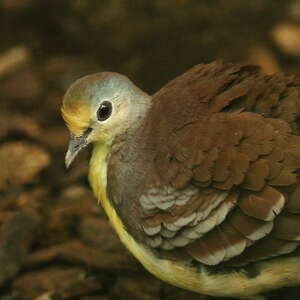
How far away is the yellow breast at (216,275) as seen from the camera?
314cm

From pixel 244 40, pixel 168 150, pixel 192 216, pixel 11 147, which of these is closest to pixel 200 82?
pixel 168 150

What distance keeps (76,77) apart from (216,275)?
2726 millimetres

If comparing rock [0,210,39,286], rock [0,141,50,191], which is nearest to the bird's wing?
rock [0,210,39,286]

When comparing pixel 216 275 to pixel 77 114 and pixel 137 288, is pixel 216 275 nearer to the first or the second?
pixel 137 288

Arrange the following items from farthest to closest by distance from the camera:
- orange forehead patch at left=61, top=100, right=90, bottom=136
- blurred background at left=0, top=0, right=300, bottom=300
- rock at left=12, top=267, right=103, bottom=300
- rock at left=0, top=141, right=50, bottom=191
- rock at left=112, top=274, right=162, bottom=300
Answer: rock at left=0, top=141, right=50, bottom=191
blurred background at left=0, top=0, right=300, bottom=300
rock at left=12, top=267, right=103, bottom=300
rock at left=112, top=274, right=162, bottom=300
orange forehead patch at left=61, top=100, right=90, bottom=136

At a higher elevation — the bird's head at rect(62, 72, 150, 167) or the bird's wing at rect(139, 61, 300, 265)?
the bird's head at rect(62, 72, 150, 167)

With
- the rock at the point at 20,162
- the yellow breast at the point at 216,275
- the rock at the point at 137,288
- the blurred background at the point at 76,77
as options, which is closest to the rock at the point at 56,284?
the blurred background at the point at 76,77

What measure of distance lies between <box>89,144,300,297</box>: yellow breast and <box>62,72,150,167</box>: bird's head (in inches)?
8.7

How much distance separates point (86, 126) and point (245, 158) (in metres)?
0.79

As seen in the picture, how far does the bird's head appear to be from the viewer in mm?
3340

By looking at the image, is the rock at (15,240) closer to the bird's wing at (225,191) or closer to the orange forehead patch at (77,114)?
the orange forehead patch at (77,114)

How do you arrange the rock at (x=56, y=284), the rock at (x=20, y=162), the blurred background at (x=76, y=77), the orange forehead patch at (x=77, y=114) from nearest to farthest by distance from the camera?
1. the orange forehead patch at (x=77, y=114)
2. the rock at (x=56, y=284)
3. the blurred background at (x=76, y=77)
4. the rock at (x=20, y=162)

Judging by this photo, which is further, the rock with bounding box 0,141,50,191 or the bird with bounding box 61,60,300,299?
the rock with bounding box 0,141,50,191

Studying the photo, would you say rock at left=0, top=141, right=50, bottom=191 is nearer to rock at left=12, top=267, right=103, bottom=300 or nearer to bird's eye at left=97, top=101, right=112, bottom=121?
rock at left=12, top=267, right=103, bottom=300
